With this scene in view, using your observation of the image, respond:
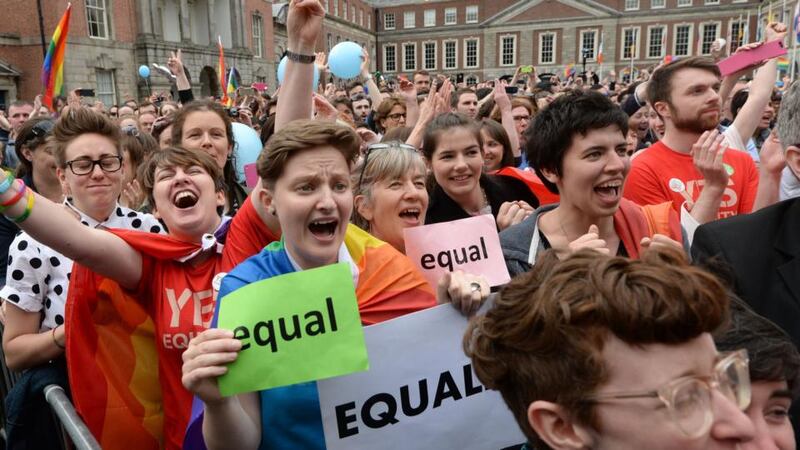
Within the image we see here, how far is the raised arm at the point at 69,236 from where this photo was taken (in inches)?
69.5

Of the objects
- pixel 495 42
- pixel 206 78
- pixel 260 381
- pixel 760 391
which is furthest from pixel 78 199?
pixel 495 42

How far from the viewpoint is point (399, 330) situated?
1.94 meters

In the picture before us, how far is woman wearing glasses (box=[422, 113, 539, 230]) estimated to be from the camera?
10.5 ft

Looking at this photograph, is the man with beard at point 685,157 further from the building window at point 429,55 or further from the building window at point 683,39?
the building window at point 429,55

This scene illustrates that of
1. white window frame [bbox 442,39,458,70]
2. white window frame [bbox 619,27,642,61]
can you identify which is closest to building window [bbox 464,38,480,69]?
white window frame [bbox 442,39,458,70]

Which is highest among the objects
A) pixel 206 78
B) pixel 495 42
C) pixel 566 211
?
pixel 495 42

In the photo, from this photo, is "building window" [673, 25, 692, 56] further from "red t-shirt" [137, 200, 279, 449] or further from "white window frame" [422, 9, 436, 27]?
"red t-shirt" [137, 200, 279, 449]

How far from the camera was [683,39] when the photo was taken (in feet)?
189

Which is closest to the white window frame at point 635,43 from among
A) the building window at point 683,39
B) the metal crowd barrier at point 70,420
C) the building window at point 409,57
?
the building window at point 683,39

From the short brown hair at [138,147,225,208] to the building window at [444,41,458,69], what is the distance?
66.3 metres

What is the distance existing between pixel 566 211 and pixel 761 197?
0.86 m

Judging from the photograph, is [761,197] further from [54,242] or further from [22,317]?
[22,317]

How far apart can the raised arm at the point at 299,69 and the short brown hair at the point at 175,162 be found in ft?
A: 1.24

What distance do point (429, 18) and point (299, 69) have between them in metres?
68.9
